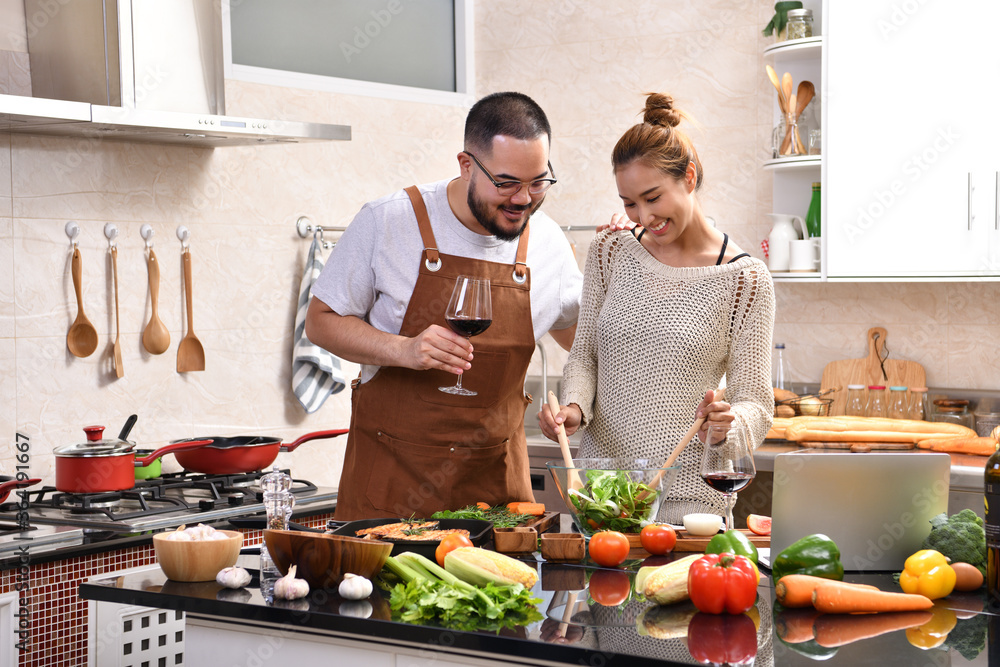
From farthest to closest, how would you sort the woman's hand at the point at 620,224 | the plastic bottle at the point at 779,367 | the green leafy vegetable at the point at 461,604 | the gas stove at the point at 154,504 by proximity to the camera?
the plastic bottle at the point at 779,367
the gas stove at the point at 154,504
the woman's hand at the point at 620,224
the green leafy vegetable at the point at 461,604

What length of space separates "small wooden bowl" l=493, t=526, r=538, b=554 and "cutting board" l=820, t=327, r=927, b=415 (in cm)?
211

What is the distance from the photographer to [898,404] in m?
3.45

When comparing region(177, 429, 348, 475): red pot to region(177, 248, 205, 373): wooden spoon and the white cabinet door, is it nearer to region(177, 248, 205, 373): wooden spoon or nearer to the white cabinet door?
region(177, 248, 205, 373): wooden spoon

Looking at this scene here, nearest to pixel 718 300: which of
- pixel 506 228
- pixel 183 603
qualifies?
pixel 506 228

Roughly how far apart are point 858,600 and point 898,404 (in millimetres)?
2180

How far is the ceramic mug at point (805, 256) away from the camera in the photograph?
3416 millimetres

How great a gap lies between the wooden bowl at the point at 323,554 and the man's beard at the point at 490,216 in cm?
84

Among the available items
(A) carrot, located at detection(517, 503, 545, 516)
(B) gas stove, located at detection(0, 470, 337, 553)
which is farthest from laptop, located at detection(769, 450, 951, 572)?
(B) gas stove, located at detection(0, 470, 337, 553)

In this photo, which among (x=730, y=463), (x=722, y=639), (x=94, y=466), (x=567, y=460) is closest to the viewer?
(x=722, y=639)

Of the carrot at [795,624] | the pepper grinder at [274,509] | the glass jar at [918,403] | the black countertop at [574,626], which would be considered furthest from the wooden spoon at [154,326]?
the glass jar at [918,403]

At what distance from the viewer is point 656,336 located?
2172mm

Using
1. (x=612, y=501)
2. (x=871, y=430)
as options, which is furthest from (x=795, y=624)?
(x=871, y=430)

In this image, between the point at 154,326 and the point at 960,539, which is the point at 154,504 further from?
the point at 960,539

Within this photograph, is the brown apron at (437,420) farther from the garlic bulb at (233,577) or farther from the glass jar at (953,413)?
the glass jar at (953,413)
